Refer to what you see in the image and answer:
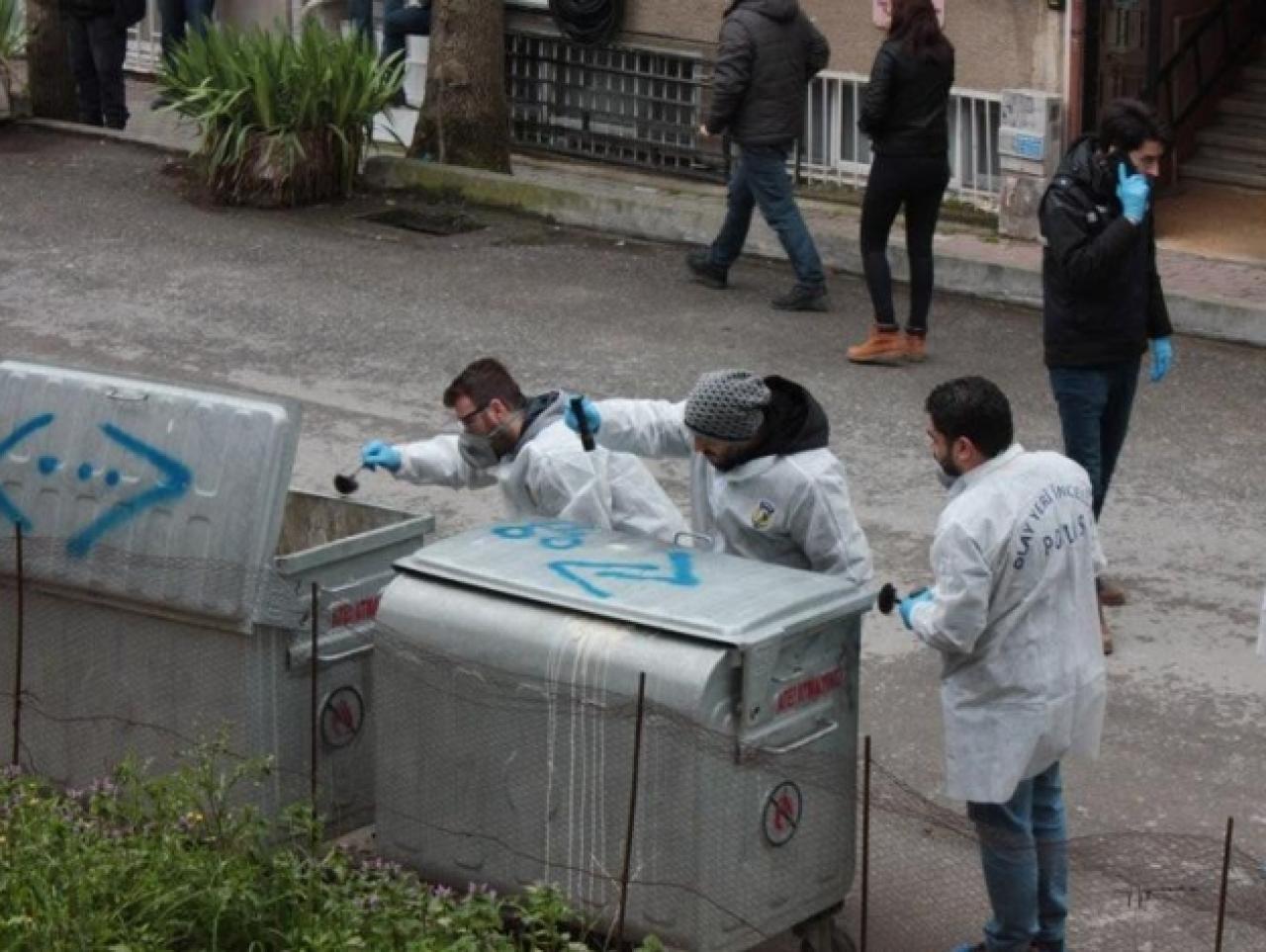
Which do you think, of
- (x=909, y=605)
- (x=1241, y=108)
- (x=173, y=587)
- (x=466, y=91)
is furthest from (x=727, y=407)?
(x=1241, y=108)

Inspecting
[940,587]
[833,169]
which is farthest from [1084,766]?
[833,169]

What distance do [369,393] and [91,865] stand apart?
18.2ft

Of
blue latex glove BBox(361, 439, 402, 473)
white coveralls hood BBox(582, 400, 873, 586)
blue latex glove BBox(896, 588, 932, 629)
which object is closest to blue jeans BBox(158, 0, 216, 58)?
blue latex glove BBox(361, 439, 402, 473)

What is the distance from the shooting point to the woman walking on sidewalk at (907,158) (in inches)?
470

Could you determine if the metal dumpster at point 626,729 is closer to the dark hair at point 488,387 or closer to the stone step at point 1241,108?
the dark hair at point 488,387

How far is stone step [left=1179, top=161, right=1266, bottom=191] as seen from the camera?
15125mm

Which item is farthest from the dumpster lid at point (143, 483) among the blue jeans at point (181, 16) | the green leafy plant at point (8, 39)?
the blue jeans at point (181, 16)

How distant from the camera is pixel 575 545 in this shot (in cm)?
668

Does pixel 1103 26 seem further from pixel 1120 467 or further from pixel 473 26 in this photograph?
pixel 1120 467

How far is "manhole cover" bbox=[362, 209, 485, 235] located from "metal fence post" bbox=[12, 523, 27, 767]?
759 centimetres

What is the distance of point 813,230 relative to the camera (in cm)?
1427

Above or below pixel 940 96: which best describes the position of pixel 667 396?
below

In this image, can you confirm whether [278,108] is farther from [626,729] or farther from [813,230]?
[626,729]

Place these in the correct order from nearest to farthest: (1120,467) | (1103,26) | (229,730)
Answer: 1. (229,730)
2. (1120,467)
3. (1103,26)
